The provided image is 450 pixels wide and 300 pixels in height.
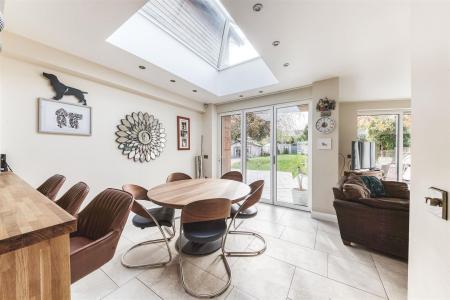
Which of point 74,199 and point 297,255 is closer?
point 74,199

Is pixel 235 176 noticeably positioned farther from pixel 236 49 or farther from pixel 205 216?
pixel 236 49

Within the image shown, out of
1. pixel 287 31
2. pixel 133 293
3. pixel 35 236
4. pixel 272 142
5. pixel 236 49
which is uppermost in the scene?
pixel 236 49

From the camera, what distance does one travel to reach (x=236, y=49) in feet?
10.9

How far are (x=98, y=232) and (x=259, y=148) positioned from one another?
3402mm

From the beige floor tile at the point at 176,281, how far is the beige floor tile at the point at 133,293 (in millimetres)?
40

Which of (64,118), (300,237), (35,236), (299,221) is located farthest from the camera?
(299,221)

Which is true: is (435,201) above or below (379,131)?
below

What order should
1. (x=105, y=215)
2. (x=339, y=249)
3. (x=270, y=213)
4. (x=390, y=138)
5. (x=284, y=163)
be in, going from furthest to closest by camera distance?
(x=390, y=138) → (x=284, y=163) → (x=270, y=213) → (x=339, y=249) → (x=105, y=215)

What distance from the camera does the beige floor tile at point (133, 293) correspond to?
1.48 metres

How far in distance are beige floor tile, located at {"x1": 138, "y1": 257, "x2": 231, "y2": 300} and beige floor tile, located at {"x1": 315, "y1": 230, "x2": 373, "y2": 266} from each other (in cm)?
140

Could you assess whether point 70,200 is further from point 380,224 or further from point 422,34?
point 380,224

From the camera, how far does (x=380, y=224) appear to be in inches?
78.8

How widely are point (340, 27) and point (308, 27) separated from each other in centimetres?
32

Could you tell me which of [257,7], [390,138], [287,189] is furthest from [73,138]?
[390,138]
